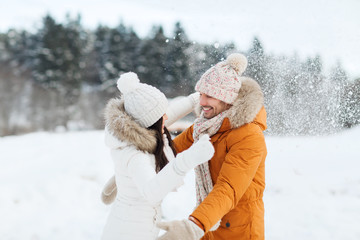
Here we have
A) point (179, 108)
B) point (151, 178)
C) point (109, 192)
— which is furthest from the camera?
point (179, 108)

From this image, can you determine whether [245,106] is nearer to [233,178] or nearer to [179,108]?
[233,178]

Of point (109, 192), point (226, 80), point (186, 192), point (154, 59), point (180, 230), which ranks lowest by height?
point (154, 59)

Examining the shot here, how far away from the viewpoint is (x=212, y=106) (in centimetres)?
214

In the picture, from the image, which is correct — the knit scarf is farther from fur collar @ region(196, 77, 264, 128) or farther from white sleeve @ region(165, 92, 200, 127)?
white sleeve @ region(165, 92, 200, 127)

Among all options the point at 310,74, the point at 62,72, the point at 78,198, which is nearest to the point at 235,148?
the point at 78,198

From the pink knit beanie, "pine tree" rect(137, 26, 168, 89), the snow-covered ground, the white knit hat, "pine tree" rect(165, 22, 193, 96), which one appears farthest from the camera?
"pine tree" rect(137, 26, 168, 89)

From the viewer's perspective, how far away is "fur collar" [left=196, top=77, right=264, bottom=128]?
6.35 ft

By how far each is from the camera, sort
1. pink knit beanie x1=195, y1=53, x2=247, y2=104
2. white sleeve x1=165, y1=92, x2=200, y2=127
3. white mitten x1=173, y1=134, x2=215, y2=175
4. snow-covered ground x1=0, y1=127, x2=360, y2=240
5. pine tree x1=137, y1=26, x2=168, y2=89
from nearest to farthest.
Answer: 1. white mitten x1=173, y1=134, x2=215, y2=175
2. pink knit beanie x1=195, y1=53, x2=247, y2=104
3. white sleeve x1=165, y1=92, x2=200, y2=127
4. snow-covered ground x1=0, y1=127, x2=360, y2=240
5. pine tree x1=137, y1=26, x2=168, y2=89

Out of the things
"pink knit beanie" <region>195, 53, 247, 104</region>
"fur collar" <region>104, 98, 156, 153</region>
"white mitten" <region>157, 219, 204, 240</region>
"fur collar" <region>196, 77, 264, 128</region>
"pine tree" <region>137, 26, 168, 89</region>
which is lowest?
"pine tree" <region>137, 26, 168, 89</region>

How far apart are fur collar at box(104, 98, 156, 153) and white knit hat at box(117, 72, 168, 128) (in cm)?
5

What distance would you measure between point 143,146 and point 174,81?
21106 millimetres

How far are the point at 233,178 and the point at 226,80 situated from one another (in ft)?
2.05

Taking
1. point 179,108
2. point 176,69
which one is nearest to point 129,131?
point 179,108

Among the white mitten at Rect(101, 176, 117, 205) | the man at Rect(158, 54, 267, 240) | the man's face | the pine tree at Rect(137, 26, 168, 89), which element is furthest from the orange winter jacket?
the pine tree at Rect(137, 26, 168, 89)
